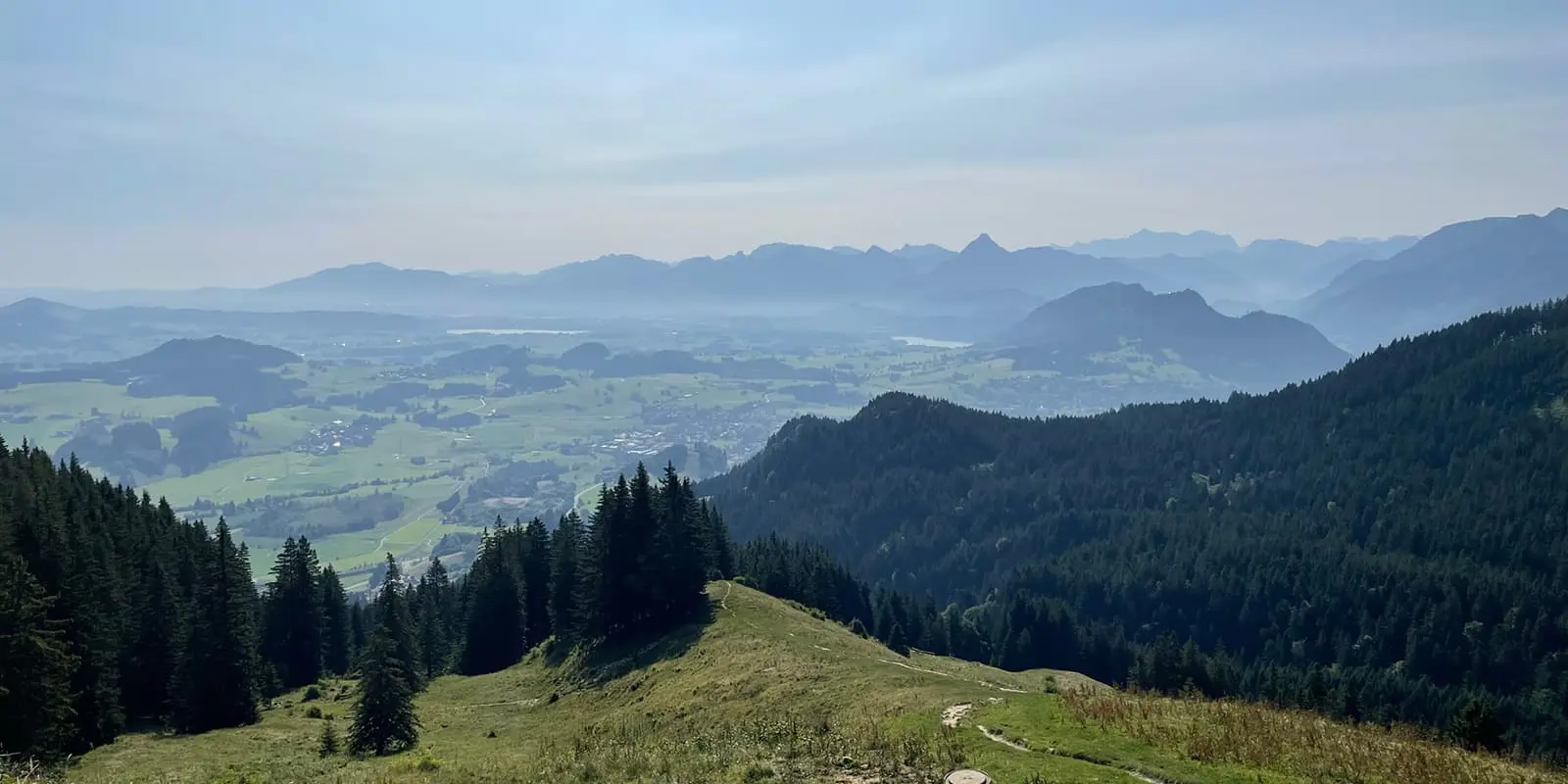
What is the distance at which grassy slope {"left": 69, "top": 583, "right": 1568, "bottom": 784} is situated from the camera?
2369 centimetres

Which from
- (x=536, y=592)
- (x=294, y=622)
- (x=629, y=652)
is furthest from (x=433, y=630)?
(x=629, y=652)

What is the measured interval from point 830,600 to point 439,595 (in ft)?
177

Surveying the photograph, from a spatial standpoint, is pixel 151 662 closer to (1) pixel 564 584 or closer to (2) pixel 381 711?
(2) pixel 381 711

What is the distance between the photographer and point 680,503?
75188 mm

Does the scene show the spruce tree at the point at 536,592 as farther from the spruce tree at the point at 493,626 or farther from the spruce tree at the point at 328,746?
the spruce tree at the point at 328,746

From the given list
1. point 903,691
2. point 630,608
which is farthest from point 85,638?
point 903,691

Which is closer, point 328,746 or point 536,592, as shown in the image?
point 328,746

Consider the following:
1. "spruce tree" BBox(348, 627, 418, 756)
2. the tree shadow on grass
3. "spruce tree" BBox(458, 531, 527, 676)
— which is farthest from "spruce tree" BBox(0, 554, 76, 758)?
"spruce tree" BBox(458, 531, 527, 676)

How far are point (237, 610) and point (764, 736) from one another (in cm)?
4380

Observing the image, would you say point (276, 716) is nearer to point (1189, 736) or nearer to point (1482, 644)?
point (1189, 736)

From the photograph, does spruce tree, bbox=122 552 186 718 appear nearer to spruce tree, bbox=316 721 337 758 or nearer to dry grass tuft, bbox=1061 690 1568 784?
spruce tree, bbox=316 721 337 758

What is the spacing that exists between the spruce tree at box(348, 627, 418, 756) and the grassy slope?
1.74 meters

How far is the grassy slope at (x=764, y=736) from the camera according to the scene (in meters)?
23.7

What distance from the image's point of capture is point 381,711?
137ft
